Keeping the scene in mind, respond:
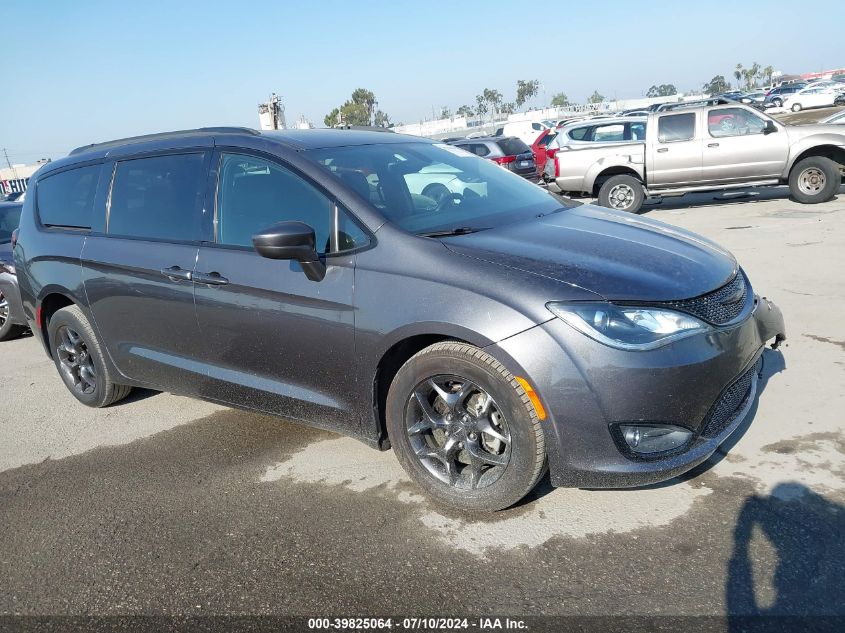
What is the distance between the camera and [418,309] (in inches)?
120

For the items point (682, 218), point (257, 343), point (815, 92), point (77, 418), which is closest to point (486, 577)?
point (257, 343)

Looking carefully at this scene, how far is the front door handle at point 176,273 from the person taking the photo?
3867 mm

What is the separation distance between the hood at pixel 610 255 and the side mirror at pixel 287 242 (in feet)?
2.08

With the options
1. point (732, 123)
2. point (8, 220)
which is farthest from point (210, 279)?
point (732, 123)

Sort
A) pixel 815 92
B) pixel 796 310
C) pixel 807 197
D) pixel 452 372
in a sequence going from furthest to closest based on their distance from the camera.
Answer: pixel 815 92 < pixel 807 197 < pixel 796 310 < pixel 452 372

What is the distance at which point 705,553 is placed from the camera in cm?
274

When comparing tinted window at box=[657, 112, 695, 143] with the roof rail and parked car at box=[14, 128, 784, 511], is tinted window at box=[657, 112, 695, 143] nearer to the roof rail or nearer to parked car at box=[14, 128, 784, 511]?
parked car at box=[14, 128, 784, 511]

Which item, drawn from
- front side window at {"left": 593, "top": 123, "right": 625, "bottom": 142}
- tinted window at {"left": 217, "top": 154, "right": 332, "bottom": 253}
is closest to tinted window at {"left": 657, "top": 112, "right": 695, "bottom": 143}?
front side window at {"left": 593, "top": 123, "right": 625, "bottom": 142}

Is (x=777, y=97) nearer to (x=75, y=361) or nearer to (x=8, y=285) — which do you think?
(x=8, y=285)

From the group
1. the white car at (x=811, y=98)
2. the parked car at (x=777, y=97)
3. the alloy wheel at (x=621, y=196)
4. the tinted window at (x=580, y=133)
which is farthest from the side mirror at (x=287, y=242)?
the parked car at (x=777, y=97)

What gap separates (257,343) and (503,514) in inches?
60.0

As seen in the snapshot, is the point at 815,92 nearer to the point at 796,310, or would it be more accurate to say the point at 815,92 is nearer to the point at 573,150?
the point at 573,150

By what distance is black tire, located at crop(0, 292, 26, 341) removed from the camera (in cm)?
734

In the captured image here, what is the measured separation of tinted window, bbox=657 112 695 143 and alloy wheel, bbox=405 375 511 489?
1066 centimetres
